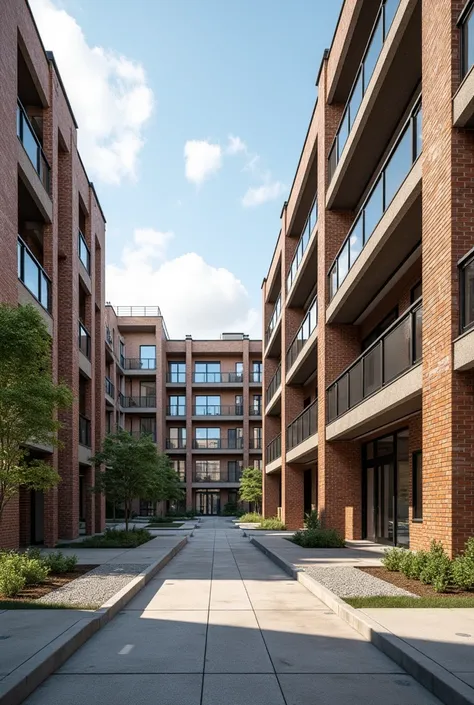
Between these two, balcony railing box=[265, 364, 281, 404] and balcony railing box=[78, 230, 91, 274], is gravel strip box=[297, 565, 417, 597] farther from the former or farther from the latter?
balcony railing box=[265, 364, 281, 404]

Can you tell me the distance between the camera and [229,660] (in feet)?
24.6

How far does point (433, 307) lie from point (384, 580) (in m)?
4.90

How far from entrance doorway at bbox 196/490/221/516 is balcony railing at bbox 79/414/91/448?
34277 mm

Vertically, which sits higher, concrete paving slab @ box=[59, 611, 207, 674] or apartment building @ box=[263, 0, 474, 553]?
apartment building @ box=[263, 0, 474, 553]

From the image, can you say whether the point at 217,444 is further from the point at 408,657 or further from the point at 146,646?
the point at 408,657

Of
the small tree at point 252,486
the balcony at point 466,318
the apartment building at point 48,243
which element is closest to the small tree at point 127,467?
the apartment building at point 48,243

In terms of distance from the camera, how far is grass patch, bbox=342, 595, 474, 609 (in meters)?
9.66

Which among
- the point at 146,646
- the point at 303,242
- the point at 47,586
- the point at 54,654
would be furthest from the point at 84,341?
the point at 54,654

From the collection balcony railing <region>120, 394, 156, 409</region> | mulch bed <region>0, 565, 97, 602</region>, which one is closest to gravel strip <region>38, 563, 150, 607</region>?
mulch bed <region>0, 565, 97, 602</region>

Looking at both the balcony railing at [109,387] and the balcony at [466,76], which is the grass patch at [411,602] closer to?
the balcony at [466,76]

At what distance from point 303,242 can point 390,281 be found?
36.5ft

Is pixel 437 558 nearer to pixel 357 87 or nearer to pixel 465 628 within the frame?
pixel 465 628

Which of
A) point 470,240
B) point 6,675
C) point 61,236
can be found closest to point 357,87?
point 470,240

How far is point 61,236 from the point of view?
2544 cm
